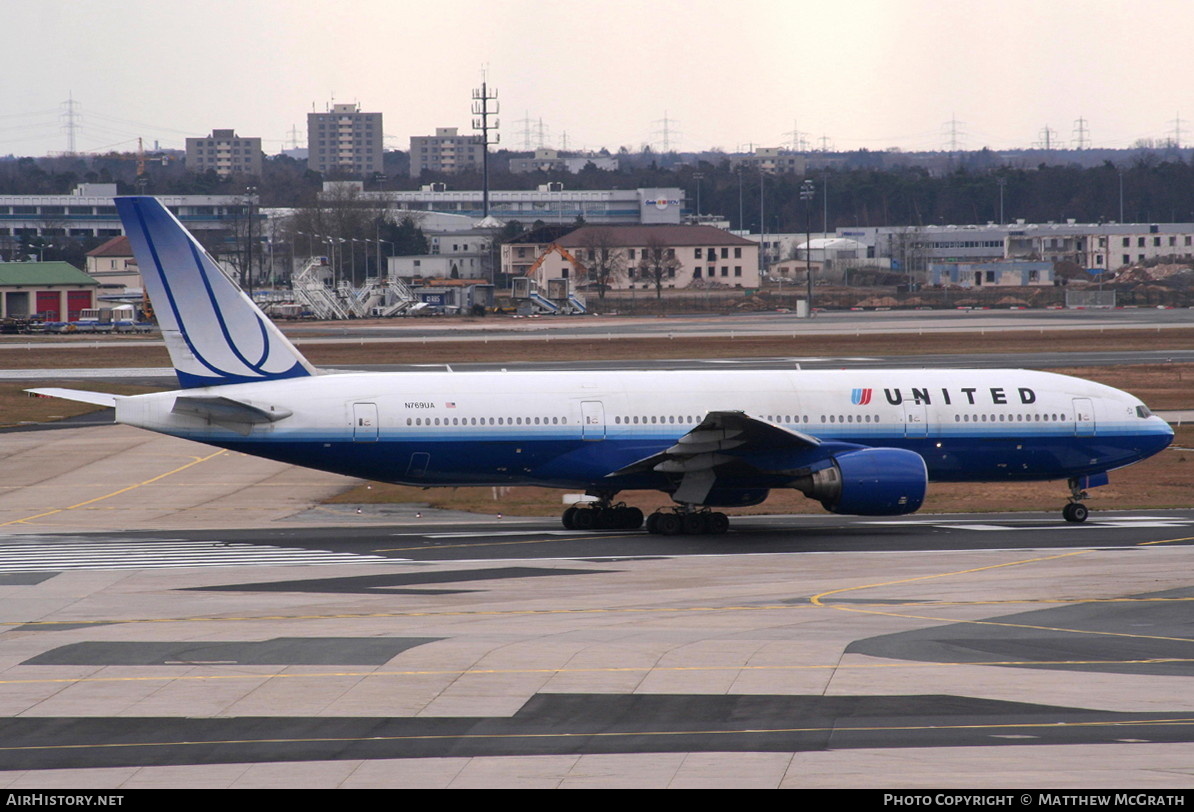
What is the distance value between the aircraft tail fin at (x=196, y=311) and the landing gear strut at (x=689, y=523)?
1032 centimetres

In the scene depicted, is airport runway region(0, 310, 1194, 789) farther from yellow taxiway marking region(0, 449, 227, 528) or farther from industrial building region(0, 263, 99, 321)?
industrial building region(0, 263, 99, 321)

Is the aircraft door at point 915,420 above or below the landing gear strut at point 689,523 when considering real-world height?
above

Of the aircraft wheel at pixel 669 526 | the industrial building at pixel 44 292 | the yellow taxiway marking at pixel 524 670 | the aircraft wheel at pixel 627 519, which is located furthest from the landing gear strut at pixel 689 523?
the industrial building at pixel 44 292

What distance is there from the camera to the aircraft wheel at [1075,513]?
3538cm

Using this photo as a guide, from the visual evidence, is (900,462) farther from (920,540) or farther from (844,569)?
(844,569)

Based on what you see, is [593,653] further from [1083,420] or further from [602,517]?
[1083,420]

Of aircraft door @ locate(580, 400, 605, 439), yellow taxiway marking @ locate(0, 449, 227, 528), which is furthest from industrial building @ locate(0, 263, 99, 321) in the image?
aircraft door @ locate(580, 400, 605, 439)

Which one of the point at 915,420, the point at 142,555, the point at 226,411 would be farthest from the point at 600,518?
the point at 142,555

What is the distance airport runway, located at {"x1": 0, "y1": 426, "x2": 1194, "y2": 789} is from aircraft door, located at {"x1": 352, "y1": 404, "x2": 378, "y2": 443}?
2.59m

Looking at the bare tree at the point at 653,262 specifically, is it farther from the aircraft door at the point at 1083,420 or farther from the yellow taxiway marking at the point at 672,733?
the yellow taxiway marking at the point at 672,733

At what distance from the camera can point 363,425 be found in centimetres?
3278

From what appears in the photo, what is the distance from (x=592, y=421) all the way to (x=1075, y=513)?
43.3 ft

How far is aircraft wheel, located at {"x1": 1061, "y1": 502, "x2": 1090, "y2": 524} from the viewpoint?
35.4 m
